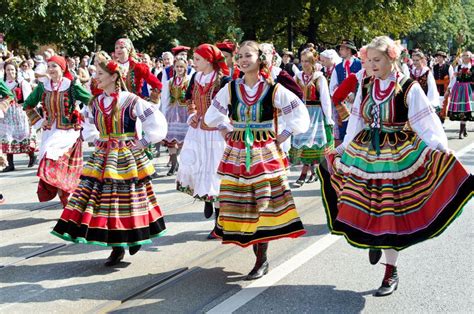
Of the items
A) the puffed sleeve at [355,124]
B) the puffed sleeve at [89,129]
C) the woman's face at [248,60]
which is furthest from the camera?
the puffed sleeve at [89,129]

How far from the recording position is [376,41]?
552cm

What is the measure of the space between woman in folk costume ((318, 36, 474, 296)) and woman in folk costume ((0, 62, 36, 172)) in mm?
8503

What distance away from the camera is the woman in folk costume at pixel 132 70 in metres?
8.76

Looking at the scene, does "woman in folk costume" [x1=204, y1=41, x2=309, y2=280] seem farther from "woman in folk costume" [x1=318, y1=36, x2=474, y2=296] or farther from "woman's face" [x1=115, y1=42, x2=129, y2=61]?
"woman's face" [x1=115, y1=42, x2=129, y2=61]

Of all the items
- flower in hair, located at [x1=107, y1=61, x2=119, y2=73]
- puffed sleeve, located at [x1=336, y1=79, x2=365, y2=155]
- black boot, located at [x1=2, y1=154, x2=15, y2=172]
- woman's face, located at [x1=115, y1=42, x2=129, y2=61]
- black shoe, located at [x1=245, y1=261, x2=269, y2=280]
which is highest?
woman's face, located at [x1=115, y1=42, x2=129, y2=61]

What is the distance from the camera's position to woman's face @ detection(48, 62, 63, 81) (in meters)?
8.27

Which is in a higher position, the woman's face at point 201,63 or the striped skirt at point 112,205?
the woman's face at point 201,63

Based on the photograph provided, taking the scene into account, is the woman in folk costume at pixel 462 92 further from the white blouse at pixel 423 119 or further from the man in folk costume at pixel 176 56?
the white blouse at pixel 423 119

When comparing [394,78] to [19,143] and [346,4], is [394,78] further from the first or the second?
[346,4]

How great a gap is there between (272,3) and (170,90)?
91.6 feet

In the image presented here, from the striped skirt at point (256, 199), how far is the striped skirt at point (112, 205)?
694 millimetres

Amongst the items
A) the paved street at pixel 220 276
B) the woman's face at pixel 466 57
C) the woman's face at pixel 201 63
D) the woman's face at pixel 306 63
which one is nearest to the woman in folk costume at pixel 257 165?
the paved street at pixel 220 276

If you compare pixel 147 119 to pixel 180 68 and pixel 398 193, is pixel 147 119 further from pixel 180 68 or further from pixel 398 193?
pixel 180 68

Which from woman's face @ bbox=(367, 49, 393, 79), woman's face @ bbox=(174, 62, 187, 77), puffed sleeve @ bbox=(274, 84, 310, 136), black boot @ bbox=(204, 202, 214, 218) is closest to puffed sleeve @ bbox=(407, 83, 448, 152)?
woman's face @ bbox=(367, 49, 393, 79)
